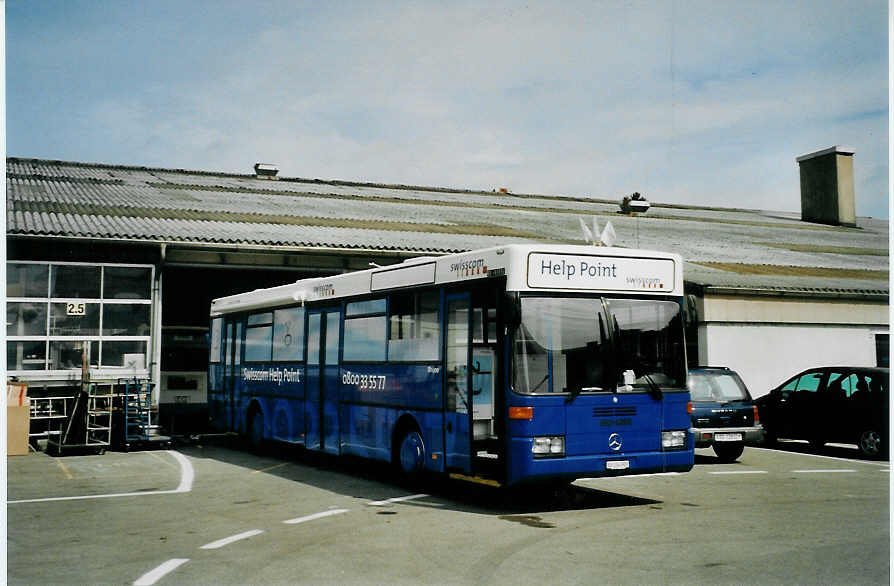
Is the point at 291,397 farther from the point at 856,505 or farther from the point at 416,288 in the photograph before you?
the point at 856,505

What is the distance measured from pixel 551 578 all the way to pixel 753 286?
17899mm

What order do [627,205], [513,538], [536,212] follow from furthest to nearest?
1. [627,205]
2. [536,212]
3. [513,538]

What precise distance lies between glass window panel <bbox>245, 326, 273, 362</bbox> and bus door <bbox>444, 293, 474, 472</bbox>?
6.52 metres

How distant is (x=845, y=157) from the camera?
3700 cm

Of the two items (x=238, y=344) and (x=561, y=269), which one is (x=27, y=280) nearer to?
(x=238, y=344)

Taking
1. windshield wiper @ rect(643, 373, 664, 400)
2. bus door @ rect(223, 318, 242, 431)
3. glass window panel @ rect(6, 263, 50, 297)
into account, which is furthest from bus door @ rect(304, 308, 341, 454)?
glass window panel @ rect(6, 263, 50, 297)

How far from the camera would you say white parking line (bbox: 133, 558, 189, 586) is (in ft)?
23.9

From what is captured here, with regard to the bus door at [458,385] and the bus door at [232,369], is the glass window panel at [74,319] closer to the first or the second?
the bus door at [232,369]

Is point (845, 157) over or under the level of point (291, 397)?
over

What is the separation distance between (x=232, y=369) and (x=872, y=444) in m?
11.9

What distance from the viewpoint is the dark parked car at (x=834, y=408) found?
16.5 meters

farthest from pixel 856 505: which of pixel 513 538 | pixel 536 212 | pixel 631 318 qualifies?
pixel 536 212

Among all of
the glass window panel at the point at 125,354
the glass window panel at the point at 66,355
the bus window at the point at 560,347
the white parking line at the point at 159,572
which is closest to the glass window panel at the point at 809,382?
the bus window at the point at 560,347

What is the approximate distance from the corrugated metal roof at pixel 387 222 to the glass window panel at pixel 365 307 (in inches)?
337
